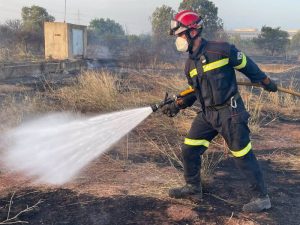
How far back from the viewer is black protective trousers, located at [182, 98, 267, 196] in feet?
12.5

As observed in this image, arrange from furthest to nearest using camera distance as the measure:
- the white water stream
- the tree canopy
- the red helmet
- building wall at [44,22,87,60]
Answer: the tree canopy, building wall at [44,22,87,60], the white water stream, the red helmet

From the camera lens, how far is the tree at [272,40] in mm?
40344

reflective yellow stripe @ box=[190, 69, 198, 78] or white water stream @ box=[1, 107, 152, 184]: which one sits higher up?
reflective yellow stripe @ box=[190, 69, 198, 78]

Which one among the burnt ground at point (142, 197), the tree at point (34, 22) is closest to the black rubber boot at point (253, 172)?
the burnt ground at point (142, 197)

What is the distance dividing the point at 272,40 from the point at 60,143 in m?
39.3

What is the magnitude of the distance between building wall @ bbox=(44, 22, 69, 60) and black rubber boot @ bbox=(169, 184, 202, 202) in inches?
669

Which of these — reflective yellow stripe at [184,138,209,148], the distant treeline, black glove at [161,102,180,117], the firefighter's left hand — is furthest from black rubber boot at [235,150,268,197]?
the distant treeline

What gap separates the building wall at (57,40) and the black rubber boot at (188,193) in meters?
17.0

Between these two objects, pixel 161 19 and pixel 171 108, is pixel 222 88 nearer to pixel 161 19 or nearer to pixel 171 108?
pixel 171 108

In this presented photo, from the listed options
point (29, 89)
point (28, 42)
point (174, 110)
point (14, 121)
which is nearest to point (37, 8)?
point (28, 42)

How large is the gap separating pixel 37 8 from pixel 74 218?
31309mm

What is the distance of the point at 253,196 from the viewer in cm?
392

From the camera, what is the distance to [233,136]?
3.81 metres

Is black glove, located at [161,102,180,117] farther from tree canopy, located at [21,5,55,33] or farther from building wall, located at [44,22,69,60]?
tree canopy, located at [21,5,55,33]
